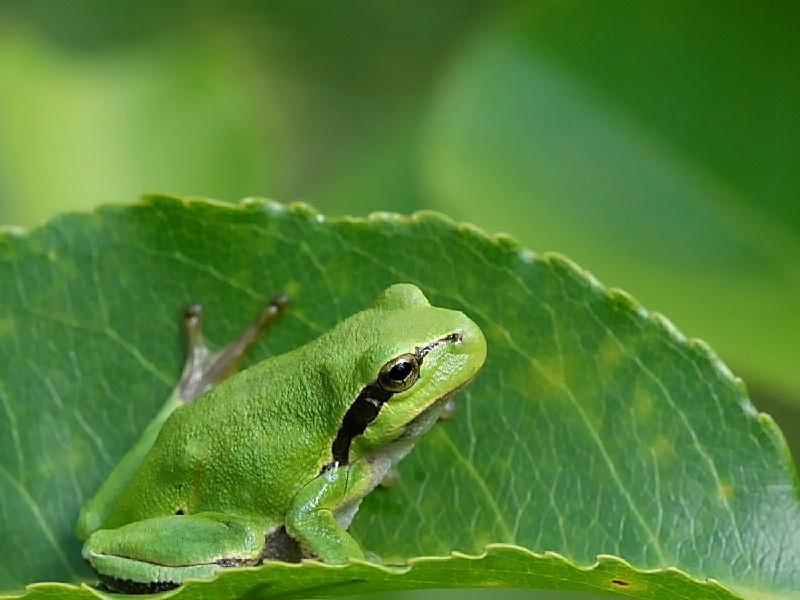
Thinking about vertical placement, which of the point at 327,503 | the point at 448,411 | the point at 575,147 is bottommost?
the point at 327,503

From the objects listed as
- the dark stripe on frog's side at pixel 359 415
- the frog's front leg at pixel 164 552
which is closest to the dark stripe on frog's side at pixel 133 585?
the frog's front leg at pixel 164 552

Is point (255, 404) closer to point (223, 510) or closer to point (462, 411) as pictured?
point (223, 510)

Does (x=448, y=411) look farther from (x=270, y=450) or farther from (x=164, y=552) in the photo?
(x=164, y=552)

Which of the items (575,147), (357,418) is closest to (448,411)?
(357,418)

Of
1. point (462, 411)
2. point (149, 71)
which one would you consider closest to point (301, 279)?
point (462, 411)

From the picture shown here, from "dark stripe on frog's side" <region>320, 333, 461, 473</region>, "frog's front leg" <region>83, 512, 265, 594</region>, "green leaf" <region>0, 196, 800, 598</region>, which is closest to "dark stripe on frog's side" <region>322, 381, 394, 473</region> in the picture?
"dark stripe on frog's side" <region>320, 333, 461, 473</region>

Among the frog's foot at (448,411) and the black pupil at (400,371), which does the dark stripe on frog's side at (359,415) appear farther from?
the frog's foot at (448,411)
